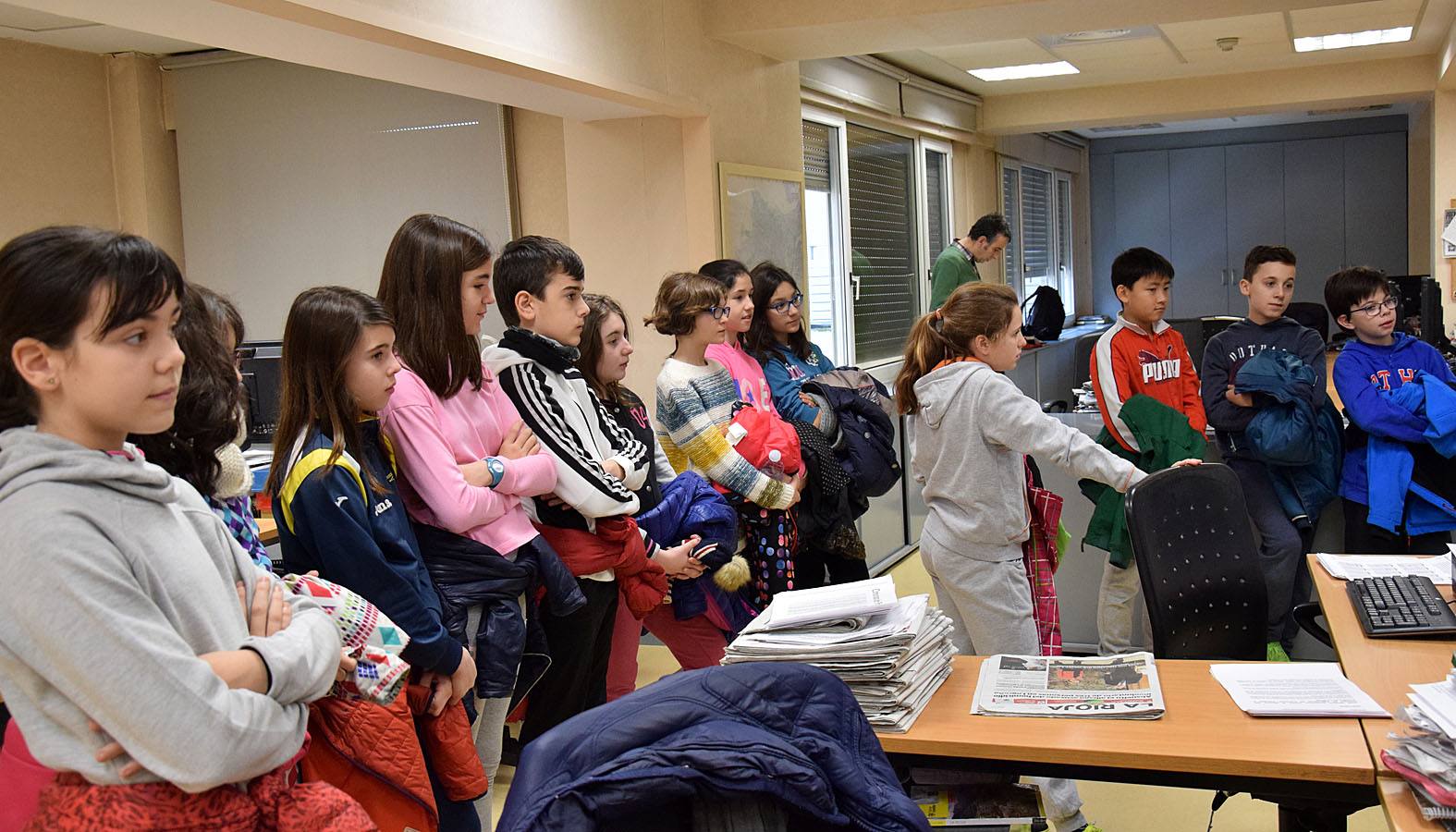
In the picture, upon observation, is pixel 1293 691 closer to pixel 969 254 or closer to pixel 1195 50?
pixel 969 254

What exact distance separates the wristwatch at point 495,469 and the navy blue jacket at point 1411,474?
2.92 meters

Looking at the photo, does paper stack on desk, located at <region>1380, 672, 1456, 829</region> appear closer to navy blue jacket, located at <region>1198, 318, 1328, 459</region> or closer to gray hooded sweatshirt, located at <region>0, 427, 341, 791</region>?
gray hooded sweatshirt, located at <region>0, 427, 341, 791</region>

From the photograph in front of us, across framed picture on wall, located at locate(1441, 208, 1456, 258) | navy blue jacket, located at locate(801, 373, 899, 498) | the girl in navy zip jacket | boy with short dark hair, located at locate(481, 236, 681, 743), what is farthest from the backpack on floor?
the girl in navy zip jacket

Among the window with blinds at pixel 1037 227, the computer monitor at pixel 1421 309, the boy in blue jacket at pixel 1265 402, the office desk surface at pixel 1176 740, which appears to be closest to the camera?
the office desk surface at pixel 1176 740

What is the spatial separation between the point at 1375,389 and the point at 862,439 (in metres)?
1.70

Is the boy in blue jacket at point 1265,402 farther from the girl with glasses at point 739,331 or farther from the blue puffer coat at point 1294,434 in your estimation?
the girl with glasses at point 739,331

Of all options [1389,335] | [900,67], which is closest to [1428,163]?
[900,67]

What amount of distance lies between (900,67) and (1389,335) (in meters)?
4.10

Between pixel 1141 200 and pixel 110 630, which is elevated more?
pixel 1141 200

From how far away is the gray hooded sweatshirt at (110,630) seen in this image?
124 cm

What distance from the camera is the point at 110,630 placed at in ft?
4.09

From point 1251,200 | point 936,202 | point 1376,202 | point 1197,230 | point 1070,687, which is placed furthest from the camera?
point 1197,230

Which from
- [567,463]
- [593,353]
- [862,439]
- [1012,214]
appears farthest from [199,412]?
[1012,214]

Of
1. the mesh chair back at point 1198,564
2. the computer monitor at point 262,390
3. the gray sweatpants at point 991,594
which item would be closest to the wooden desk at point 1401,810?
the mesh chair back at point 1198,564
